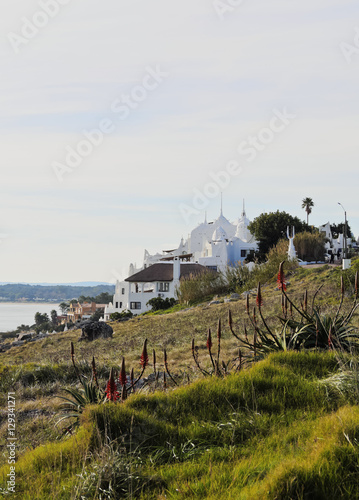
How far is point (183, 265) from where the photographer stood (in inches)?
2419

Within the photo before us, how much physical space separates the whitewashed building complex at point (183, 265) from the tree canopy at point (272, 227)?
1267 millimetres

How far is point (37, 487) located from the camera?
3973 mm

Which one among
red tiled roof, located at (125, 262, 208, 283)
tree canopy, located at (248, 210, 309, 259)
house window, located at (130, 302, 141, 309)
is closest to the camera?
house window, located at (130, 302, 141, 309)

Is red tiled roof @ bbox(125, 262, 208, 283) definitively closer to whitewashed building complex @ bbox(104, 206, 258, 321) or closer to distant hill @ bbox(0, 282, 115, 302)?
whitewashed building complex @ bbox(104, 206, 258, 321)

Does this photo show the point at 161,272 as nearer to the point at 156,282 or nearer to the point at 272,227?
the point at 156,282

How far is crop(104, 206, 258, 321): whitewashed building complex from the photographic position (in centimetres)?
5941

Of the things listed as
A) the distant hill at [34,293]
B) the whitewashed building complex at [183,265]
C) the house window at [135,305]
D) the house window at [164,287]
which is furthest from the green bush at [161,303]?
the distant hill at [34,293]

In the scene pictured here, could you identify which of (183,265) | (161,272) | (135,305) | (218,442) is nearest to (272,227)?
(183,265)

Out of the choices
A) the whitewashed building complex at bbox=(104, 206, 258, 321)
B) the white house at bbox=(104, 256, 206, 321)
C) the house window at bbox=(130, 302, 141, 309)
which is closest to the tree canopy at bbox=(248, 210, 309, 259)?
the whitewashed building complex at bbox=(104, 206, 258, 321)

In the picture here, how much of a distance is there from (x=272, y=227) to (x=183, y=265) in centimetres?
1539

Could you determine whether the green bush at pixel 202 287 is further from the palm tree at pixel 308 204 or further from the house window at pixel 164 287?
the palm tree at pixel 308 204

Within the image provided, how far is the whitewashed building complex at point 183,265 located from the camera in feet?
195

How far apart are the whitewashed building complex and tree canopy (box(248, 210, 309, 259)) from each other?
127cm

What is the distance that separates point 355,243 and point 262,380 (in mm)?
97710
